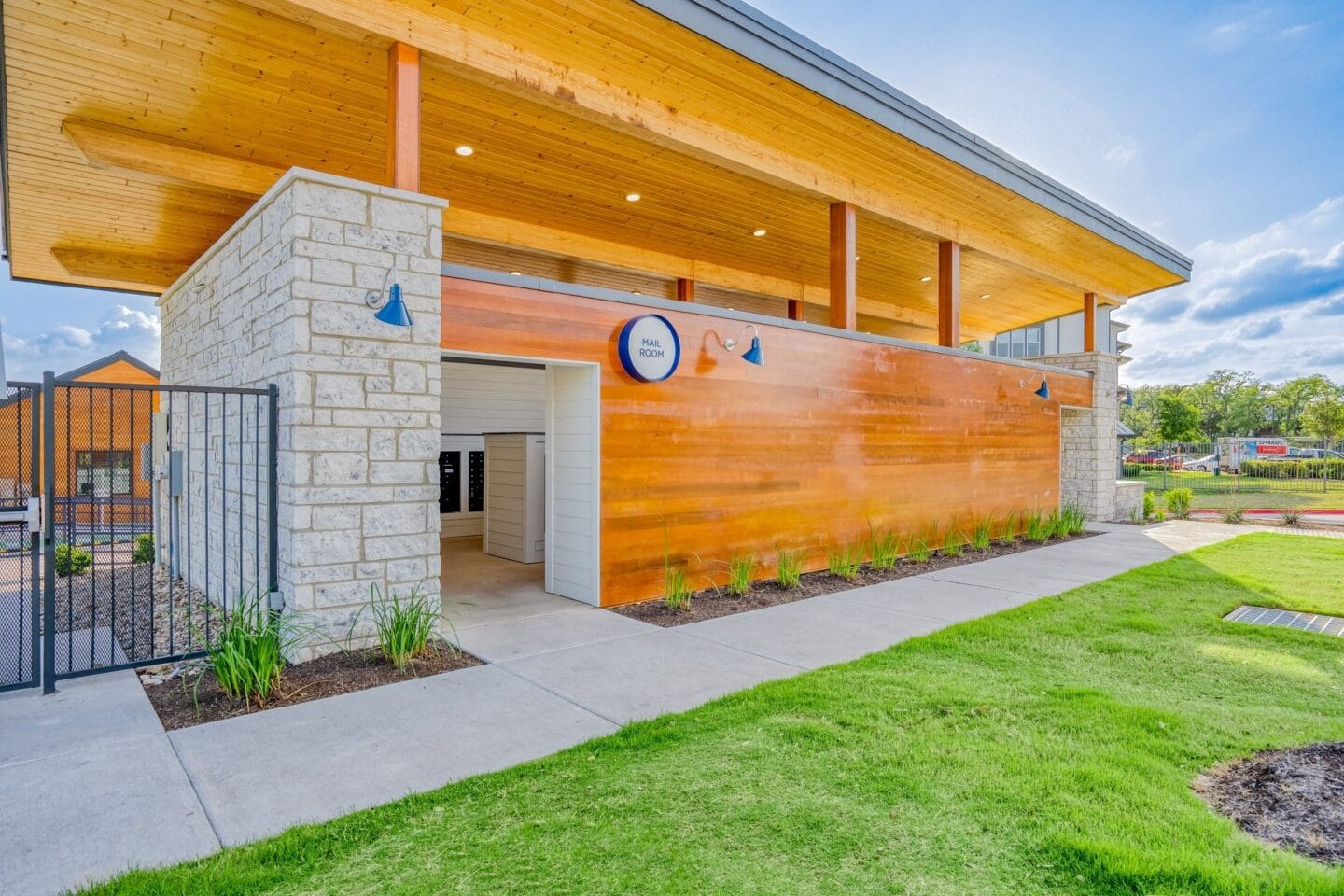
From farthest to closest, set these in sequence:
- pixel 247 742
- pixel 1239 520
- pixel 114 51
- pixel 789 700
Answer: pixel 1239 520
pixel 114 51
pixel 789 700
pixel 247 742

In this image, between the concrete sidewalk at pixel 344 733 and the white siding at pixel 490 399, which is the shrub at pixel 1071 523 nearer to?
the concrete sidewalk at pixel 344 733

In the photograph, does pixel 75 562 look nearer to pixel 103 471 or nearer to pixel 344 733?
pixel 103 471

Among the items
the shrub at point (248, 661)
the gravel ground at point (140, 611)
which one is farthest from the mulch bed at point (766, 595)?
the gravel ground at point (140, 611)

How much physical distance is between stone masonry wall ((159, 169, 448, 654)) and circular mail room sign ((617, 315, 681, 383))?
1819mm

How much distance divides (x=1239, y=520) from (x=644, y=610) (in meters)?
14.2

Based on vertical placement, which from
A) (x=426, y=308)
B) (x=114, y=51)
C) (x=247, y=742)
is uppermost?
(x=114, y=51)

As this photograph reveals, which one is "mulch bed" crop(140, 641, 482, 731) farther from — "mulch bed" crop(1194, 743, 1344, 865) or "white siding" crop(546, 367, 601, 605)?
"mulch bed" crop(1194, 743, 1344, 865)

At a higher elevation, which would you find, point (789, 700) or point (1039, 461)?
point (1039, 461)

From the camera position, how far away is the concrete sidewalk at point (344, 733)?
8.70ft

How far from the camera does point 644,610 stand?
6.29 metres

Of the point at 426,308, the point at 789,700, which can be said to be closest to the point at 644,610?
the point at 789,700

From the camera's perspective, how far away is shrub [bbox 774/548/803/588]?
732 cm

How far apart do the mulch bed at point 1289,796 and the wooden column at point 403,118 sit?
5.94 meters

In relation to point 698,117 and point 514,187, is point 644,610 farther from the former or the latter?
point 514,187
